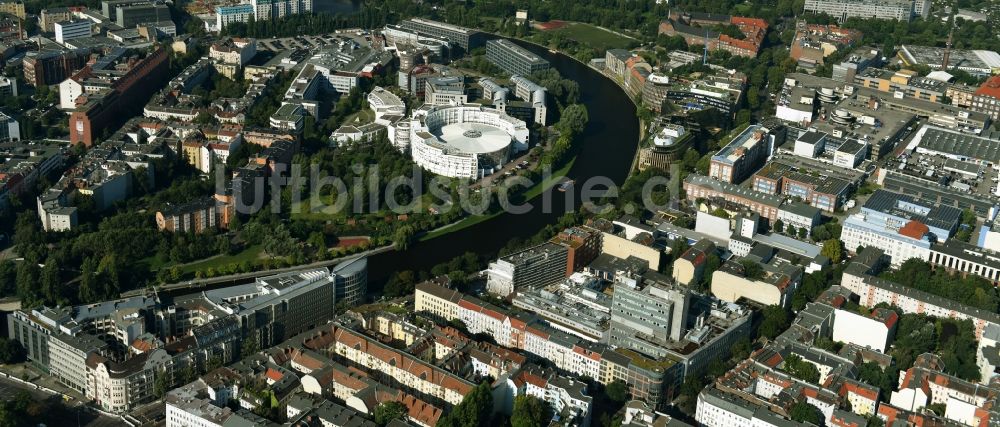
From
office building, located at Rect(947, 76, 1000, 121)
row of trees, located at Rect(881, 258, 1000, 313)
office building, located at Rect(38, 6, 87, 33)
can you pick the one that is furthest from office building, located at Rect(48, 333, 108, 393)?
office building, located at Rect(947, 76, 1000, 121)

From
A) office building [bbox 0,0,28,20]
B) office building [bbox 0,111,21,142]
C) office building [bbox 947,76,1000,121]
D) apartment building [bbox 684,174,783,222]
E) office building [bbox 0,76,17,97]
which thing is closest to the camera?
apartment building [bbox 684,174,783,222]

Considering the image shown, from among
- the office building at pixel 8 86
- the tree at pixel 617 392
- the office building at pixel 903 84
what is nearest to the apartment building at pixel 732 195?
the tree at pixel 617 392

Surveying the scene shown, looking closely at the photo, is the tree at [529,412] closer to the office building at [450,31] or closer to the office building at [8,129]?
the office building at [8,129]

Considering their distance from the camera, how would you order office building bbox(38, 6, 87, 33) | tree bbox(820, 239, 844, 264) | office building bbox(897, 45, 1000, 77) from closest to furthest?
1. tree bbox(820, 239, 844, 264)
2. office building bbox(897, 45, 1000, 77)
3. office building bbox(38, 6, 87, 33)

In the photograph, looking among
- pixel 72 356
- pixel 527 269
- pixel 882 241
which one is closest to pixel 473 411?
pixel 527 269

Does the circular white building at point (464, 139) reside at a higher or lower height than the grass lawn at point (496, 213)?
higher

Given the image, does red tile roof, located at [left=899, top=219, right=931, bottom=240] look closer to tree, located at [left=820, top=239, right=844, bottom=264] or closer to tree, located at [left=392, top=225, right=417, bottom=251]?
tree, located at [left=820, top=239, right=844, bottom=264]
